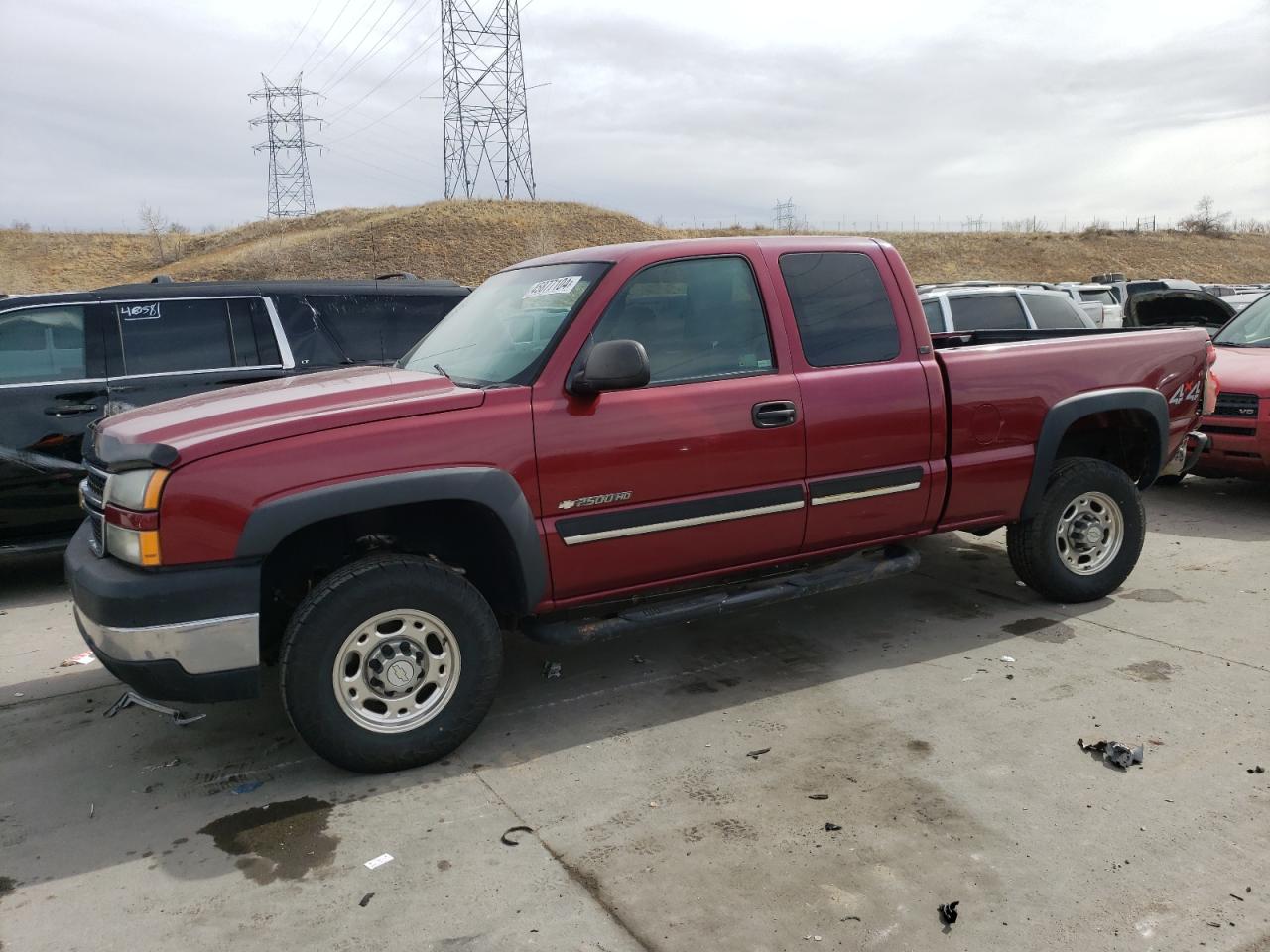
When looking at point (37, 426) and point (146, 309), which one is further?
point (146, 309)

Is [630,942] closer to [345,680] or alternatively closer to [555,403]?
[345,680]

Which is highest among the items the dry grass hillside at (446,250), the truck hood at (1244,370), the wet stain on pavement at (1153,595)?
the dry grass hillside at (446,250)

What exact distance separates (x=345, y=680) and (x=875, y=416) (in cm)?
254

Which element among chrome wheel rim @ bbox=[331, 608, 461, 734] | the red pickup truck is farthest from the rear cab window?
chrome wheel rim @ bbox=[331, 608, 461, 734]

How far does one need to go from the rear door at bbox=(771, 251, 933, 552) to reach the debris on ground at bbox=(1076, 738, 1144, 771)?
132cm

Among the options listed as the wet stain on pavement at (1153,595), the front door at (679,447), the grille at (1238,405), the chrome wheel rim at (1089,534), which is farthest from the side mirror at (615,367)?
the grille at (1238,405)

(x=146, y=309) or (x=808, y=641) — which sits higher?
(x=146, y=309)

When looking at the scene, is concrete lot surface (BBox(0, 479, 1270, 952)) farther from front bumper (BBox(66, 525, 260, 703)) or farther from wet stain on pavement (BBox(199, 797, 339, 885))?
front bumper (BBox(66, 525, 260, 703))

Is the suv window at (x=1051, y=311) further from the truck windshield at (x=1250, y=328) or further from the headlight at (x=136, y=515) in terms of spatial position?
the headlight at (x=136, y=515)

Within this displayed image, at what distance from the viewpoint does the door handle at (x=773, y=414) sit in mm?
4000

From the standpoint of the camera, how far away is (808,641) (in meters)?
4.83

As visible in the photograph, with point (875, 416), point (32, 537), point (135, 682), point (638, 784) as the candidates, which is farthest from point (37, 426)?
point (875, 416)

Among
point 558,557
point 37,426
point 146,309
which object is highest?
point 146,309

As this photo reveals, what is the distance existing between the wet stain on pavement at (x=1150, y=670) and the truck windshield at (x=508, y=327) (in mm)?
2979
